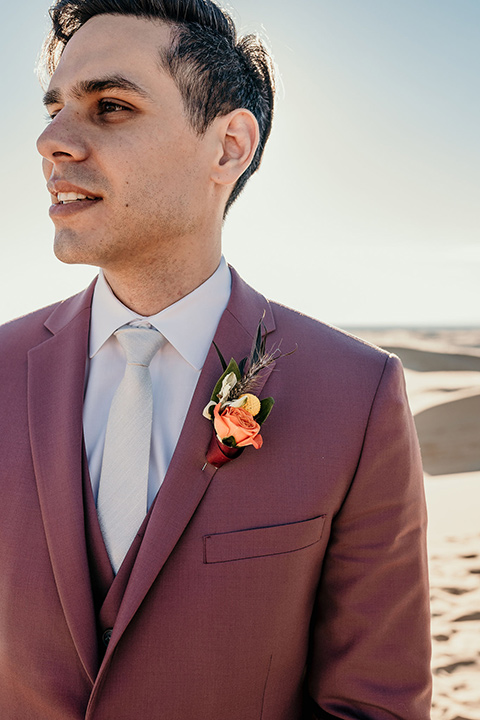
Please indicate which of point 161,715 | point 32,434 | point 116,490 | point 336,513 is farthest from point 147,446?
point 161,715

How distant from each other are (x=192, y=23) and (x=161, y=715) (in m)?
2.18

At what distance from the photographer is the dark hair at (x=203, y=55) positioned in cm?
194

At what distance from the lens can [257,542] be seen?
1.58 meters

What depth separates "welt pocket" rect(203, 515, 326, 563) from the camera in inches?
61.5

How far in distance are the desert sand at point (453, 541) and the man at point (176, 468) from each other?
2.62 meters

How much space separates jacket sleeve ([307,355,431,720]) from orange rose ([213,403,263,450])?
0.38m

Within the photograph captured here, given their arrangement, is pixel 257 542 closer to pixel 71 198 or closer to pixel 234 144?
pixel 71 198

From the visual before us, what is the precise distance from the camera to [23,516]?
1609mm

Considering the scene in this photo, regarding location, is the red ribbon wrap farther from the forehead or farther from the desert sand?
the desert sand

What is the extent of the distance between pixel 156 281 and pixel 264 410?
624mm

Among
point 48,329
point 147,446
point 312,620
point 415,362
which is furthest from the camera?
point 415,362

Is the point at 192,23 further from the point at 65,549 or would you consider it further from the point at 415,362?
the point at 415,362

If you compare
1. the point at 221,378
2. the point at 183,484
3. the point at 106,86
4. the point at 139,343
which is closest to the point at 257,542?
the point at 183,484

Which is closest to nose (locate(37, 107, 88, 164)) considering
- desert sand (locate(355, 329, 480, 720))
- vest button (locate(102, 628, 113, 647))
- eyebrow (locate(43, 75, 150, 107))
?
eyebrow (locate(43, 75, 150, 107))
